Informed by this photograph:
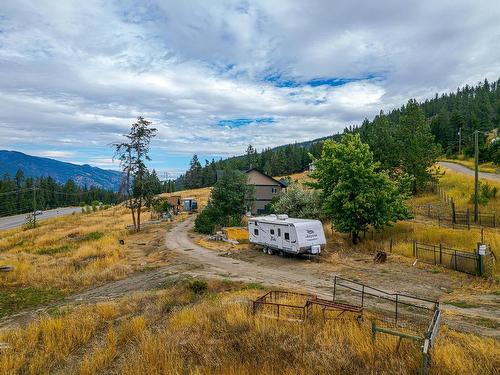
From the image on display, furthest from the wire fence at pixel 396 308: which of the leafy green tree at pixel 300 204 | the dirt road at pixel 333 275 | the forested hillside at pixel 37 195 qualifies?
the forested hillside at pixel 37 195

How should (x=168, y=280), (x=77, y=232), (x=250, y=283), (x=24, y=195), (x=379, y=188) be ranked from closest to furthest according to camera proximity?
(x=250, y=283) < (x=168, y=280) < (x=379, y=188) < (x=77, y=232) < (x=24, y=195)

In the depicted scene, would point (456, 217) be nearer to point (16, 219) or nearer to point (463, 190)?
point (463, 190)

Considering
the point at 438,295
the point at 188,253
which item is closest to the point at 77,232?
A: the point at 188,253

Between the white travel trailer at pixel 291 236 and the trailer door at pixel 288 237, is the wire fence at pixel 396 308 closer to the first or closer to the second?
the white travel trailer at pixel 291 236

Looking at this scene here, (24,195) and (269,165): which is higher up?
(269,165)

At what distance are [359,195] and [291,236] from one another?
633 cm

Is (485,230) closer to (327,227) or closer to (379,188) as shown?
(379,188)

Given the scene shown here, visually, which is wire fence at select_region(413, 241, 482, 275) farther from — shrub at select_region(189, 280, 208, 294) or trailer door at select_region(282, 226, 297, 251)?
shrub at select_region(189, 280, 208, 294)

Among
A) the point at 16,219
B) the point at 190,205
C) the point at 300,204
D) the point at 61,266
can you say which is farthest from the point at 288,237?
the point at 16,219

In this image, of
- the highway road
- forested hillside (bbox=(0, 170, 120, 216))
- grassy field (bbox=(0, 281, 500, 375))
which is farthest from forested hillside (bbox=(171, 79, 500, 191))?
the highway road

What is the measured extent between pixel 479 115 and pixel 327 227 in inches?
4285

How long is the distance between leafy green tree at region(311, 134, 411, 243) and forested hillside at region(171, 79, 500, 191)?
1296 cm

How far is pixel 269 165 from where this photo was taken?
138 metres

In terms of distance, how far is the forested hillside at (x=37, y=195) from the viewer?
125m
